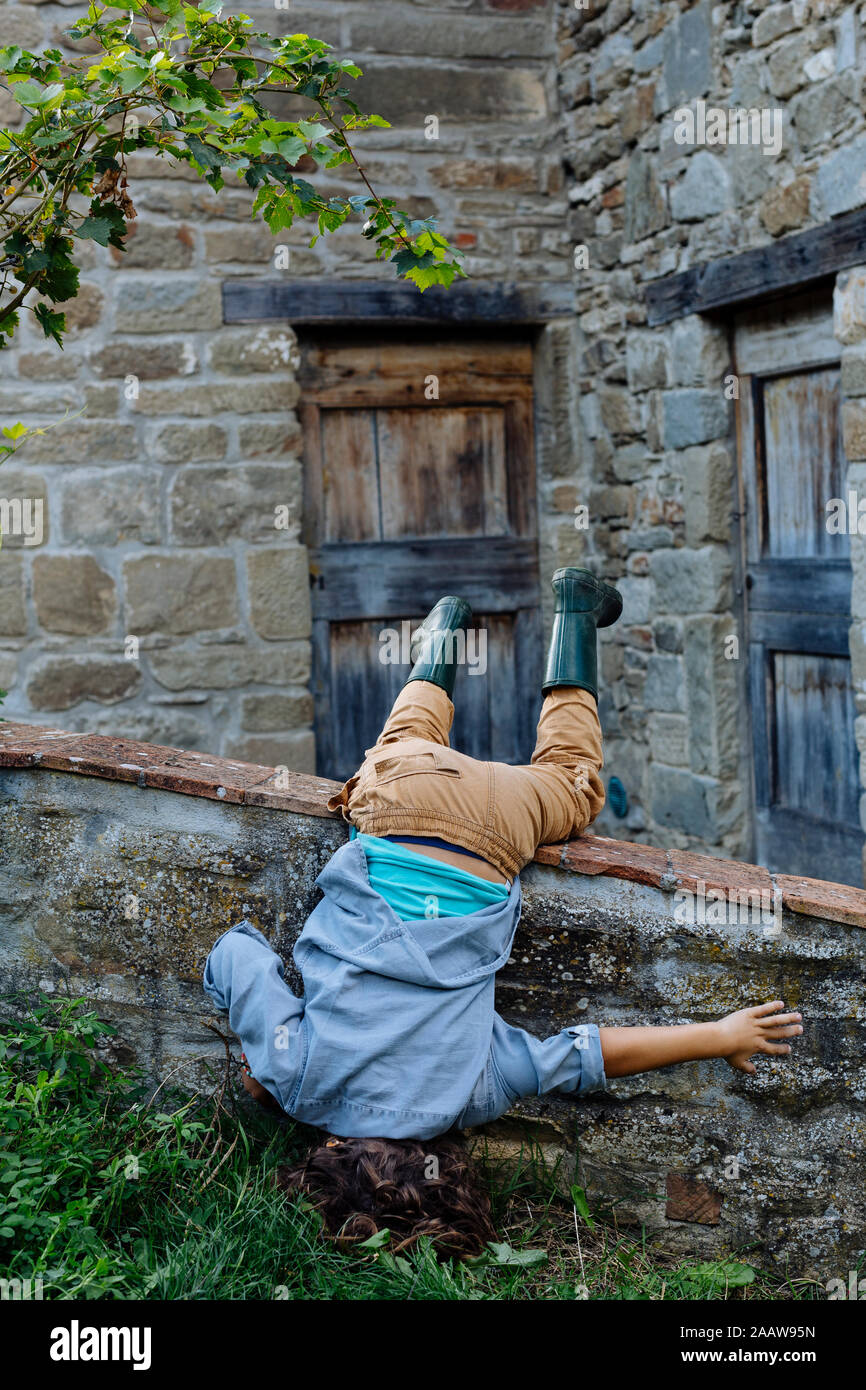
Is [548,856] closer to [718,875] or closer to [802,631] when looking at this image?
[718,875]

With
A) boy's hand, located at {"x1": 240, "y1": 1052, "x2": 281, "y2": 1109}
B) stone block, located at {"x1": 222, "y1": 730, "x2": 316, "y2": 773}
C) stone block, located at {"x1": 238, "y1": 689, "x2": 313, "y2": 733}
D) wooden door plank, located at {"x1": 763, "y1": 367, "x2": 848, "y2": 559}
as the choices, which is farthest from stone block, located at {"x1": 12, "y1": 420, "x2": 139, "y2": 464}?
boy's hand, located at {"x1": 240, "y1": 1052, "x2": 281, "y2": 1109}

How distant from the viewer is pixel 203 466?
455 centimetres

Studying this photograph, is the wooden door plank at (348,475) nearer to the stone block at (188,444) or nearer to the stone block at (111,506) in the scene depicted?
the stone block at (188,444)

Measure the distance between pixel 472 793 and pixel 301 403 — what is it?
2.81 metres

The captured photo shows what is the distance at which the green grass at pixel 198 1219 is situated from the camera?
6.71ft

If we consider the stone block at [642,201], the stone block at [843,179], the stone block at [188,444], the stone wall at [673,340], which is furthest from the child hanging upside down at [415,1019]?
the stone block at [642,201]

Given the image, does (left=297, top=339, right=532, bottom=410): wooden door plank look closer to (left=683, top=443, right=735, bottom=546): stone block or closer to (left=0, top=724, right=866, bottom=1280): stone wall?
(left=683, top=443, right=735, bottom=546): stone block

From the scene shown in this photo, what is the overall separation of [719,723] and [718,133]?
6.47ft

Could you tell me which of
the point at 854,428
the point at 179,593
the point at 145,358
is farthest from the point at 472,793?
the point at 145,358

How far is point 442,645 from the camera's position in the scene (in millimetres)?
2900

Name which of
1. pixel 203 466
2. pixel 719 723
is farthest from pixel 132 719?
pixel 719 723
